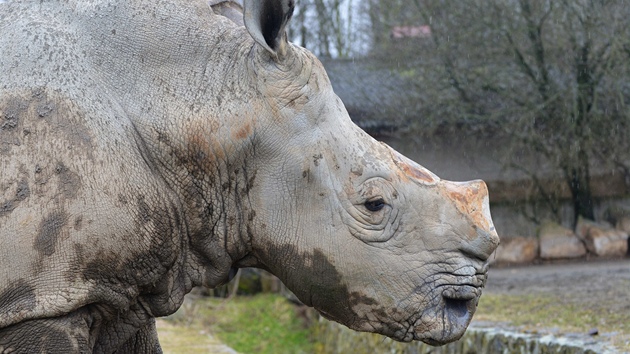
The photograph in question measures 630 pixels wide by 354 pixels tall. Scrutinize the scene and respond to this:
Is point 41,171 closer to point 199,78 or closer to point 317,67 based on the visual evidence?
point 199,78

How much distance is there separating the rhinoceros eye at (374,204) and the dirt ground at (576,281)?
535cm

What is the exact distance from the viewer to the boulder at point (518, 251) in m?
14.9

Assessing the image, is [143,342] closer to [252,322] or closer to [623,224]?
[252,322]

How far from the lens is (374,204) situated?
2877mm

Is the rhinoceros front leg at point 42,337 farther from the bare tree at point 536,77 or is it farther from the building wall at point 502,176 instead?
the building wall at point 502,176

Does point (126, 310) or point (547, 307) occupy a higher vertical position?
point (126, 310)

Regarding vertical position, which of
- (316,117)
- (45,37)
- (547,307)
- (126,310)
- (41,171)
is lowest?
(547,307)

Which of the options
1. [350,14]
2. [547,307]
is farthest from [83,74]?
[350,14]

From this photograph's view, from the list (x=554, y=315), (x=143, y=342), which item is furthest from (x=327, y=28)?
(x=143, y=342)

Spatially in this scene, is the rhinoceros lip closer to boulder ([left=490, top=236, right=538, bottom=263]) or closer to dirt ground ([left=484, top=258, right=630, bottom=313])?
dirt ground ([left=484, top=258, right=630, bottom=313])

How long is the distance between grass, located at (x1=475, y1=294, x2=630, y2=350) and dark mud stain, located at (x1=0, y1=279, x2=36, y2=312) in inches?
155

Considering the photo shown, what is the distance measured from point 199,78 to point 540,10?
12489mm

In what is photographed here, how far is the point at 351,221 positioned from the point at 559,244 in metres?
12.5

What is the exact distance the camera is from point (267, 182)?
2.87m
